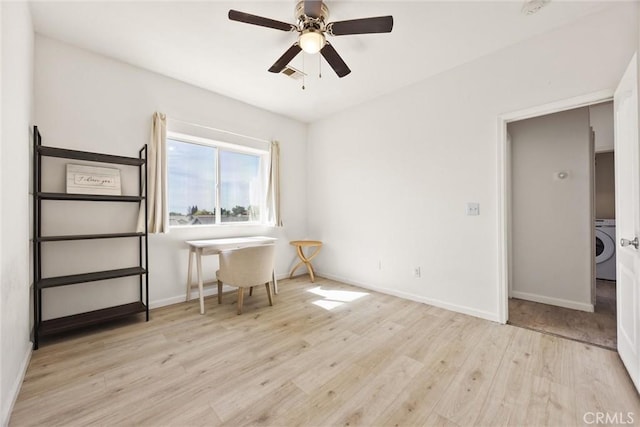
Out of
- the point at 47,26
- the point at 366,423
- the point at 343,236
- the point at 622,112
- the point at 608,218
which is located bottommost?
the point at 366,423

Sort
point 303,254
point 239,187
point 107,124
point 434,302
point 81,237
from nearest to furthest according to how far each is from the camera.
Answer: point 81,237 < point 107,124 < point 434,302 < point 239,187 < point 303,254

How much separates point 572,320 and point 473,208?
149 cm

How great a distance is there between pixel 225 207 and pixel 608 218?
639 centimetres

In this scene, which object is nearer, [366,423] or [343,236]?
[366,423]

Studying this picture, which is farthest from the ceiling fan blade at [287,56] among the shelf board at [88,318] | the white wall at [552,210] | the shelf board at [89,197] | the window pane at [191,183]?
the white wall at [552,210]

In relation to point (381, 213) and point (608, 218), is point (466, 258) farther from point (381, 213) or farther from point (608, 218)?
point (608, 218)

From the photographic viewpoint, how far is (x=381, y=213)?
12.1ft

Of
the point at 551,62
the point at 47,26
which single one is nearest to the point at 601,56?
the point at 551,62

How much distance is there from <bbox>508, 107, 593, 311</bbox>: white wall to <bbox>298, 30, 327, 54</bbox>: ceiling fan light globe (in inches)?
114

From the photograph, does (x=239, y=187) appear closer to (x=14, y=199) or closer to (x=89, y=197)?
(x=89, y=197)

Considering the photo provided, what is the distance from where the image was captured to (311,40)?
2031mm

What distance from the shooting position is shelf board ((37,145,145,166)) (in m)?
2.28

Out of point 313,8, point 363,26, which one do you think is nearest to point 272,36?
point 313,8

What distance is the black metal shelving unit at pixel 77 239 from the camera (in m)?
2.19
